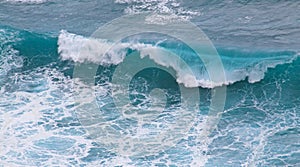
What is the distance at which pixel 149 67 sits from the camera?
19.4 metres

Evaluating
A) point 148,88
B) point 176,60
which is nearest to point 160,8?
point 176,60

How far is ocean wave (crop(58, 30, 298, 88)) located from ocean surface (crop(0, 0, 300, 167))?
3cm

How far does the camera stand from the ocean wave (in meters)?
18.6

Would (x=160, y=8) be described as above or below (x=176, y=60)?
above

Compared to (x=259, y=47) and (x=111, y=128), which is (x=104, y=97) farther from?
(x=259, y=47)

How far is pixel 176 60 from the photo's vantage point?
756 inches

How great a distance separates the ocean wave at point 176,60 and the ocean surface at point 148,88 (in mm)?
33

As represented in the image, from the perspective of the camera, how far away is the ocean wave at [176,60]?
1856 centimetres

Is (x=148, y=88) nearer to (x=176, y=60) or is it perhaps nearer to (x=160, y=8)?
A: (x=176, y=60)

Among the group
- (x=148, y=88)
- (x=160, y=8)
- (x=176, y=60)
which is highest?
→ (x=160, y=8)

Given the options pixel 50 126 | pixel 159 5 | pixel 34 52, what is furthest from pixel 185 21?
pixel 50 126

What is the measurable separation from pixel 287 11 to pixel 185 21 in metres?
3.54

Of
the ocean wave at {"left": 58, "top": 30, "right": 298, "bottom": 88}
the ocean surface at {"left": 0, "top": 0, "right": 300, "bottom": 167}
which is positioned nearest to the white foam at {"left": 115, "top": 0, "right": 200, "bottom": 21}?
the ocean surface at {"left": 0, "top": 0, "right": 300, "bottom": 167}

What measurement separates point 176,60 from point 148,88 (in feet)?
4.59
